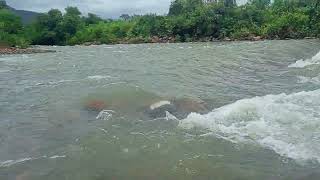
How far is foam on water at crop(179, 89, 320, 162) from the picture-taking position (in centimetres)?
740

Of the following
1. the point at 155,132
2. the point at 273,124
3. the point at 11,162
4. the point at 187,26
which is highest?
the point at 187,26

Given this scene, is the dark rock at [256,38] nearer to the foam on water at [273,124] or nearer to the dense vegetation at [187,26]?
the dense vegetation at [187,26]

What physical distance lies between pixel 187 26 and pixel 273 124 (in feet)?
153

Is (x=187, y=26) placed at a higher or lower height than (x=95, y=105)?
higher

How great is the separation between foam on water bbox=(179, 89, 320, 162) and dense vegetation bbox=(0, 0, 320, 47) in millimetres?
39716

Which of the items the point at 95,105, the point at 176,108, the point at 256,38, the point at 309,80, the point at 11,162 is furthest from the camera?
the point at 256,38

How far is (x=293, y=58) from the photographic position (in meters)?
24.2

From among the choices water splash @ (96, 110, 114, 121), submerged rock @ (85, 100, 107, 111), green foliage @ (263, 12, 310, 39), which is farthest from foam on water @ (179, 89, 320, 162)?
green foliage @ (263, 12, 310, 39)

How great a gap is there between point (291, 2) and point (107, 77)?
48.1 metres

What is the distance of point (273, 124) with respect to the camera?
8.66 m

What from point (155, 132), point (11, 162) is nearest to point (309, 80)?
point (155, 132)

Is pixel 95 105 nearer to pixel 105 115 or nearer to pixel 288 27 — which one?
Answer: pixel 105 115

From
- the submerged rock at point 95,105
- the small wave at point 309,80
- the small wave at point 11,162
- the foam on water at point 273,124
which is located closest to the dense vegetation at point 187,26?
the small wave at point 309,80

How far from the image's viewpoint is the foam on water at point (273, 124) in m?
7.40
